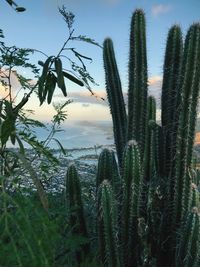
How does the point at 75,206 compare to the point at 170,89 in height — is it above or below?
below

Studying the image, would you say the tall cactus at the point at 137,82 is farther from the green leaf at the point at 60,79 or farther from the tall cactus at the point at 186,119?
the green leaf at the point at 60,79

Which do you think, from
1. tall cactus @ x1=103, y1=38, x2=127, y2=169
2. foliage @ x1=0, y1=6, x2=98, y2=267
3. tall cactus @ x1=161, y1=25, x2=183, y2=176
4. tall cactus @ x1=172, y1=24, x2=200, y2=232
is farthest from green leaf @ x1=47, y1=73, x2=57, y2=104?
tall cactus @ x1=103, y1=38, x2=127, y2=169

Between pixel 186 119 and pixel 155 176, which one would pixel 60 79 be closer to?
pixel 186 119

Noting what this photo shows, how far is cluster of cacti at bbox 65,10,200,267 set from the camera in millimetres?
5332

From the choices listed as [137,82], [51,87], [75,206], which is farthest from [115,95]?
[51,87]

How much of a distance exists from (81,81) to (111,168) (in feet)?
8.06

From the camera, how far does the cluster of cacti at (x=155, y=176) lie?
533cm

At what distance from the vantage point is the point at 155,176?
5984 mm

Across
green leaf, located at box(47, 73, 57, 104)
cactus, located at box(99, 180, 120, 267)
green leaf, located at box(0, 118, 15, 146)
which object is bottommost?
cactus, located at box(99, 180, 120, 267)

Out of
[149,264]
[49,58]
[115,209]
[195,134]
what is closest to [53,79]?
[49,58]

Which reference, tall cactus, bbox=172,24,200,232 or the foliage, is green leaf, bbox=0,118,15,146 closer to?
the foliage

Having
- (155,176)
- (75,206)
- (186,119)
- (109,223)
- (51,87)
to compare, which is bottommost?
(109,223)

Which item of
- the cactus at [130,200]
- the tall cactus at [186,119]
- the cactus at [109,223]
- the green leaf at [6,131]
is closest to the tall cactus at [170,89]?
the tall cactus at [186,119]

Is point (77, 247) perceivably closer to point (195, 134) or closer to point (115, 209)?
point (115, 209)
